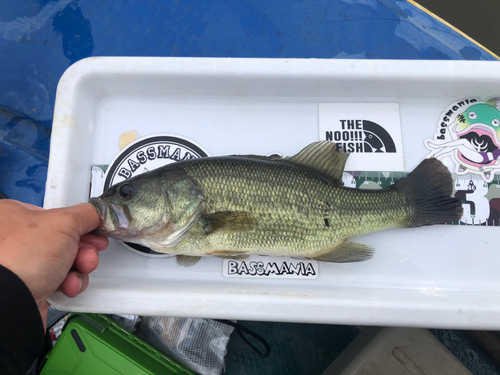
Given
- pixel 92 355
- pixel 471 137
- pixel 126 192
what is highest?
pixel 471 137

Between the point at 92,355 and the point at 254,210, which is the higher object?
the point at 254,210

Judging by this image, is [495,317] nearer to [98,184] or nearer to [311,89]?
[311,89]

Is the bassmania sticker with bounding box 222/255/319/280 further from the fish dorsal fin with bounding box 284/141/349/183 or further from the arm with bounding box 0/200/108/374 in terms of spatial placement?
the arm with bounding box 0/200/108/374

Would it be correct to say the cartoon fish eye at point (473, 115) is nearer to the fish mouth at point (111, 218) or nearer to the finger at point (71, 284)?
the fish mouth at point (111, 218)

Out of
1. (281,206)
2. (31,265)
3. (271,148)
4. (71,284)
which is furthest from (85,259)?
(271,148)

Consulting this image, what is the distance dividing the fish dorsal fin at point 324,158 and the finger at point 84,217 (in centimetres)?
88

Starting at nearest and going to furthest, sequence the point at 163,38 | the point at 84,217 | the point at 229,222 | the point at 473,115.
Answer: the point at 84,217 < the point at 229,222 < the point at 473,115 < the point at 163,38

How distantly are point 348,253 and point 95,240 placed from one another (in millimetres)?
1166

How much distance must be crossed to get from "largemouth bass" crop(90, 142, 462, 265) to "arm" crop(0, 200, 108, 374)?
0.14m

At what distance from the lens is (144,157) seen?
5.19 ft

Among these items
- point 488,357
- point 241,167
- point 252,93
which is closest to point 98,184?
point 241,167

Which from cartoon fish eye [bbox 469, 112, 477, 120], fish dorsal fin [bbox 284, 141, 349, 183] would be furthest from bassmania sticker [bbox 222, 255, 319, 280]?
cartoon fish eye [bbox 469, 112, 477, 120]

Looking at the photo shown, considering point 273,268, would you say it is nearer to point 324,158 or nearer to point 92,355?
point 324,158

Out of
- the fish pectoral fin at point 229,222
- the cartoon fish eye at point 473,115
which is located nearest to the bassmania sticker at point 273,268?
the fish pectoral fin at point 229,222
